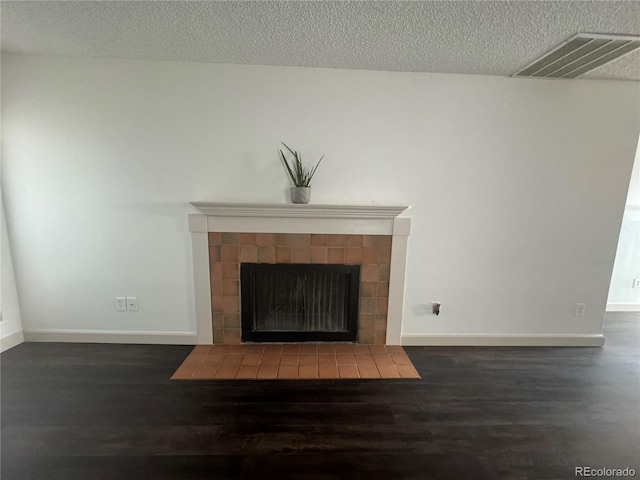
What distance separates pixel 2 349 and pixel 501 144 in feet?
14.4

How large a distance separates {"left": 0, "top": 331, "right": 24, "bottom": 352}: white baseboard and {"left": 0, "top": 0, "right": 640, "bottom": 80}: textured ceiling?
2.22m

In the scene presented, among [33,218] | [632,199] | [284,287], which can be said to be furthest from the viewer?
[632,199]

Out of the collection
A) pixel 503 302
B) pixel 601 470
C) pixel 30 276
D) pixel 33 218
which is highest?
pixel 33 218

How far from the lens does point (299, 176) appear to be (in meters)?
2.33

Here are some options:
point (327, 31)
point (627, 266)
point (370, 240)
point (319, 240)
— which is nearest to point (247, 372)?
point (319, 240)

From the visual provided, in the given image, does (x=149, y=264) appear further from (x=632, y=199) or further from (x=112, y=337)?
(x=632, y=199)

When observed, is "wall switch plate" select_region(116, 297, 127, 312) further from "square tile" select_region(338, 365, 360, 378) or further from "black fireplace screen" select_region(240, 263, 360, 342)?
"square tile" select_region(338, 365, 360, 378)

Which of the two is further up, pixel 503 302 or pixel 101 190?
pixel 101 190

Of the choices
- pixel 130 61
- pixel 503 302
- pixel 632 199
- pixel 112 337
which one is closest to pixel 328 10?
pixel 130 61

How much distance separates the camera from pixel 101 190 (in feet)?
7.80

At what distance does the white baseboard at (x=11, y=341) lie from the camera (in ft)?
7.79

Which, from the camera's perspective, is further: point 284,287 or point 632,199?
point 632,199

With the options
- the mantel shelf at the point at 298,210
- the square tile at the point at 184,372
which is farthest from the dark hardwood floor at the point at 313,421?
the mantel shelf at the point at 298,210

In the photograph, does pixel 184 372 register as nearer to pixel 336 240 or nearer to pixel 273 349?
pixel 273 349
